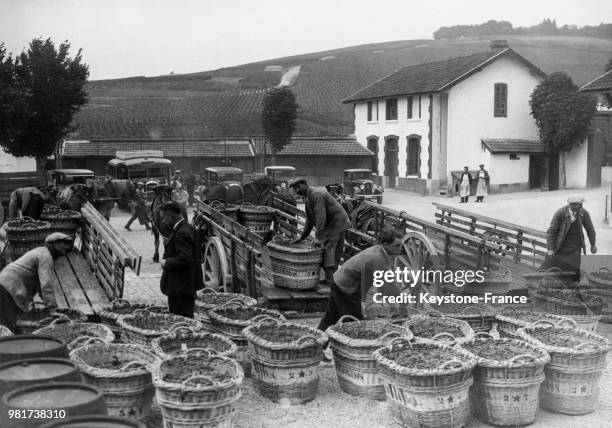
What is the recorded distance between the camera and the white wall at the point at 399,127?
34.4 meters

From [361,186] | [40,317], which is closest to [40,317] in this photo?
[40,317]

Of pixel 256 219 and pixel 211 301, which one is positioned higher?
pixel 256 219

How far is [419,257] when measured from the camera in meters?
11.1

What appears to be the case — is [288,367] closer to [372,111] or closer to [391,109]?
[391,109]

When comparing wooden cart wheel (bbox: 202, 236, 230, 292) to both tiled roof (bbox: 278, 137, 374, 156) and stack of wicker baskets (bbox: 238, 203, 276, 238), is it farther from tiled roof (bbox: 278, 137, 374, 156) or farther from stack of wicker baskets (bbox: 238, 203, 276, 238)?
tiled roof (bbox: 278, 137, 374, 156)

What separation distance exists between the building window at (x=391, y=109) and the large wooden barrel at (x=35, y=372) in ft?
107

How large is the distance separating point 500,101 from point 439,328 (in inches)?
1097

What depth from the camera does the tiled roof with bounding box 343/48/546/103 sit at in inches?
1300

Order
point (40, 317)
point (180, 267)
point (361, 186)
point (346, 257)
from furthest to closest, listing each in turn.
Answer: point (361, 186) < point (346, 257) < point (180, 267) < point (40, 317)

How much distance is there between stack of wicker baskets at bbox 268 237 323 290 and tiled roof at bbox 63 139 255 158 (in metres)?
26.3

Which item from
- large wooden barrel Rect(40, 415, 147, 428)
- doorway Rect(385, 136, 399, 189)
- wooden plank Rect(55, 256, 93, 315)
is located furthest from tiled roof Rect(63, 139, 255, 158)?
large wooden barrel Rect(40, 415, 147, 428)

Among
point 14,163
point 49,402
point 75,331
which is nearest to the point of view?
point 49,402

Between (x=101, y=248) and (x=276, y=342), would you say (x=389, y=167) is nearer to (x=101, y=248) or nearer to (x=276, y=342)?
(x=101, y=248)

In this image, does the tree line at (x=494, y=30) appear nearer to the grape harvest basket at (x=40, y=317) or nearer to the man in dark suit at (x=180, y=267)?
the man in dark suit at (x=180, y=267)
